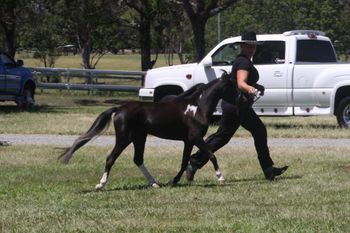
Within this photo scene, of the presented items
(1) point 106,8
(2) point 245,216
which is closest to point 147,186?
(2) point 245,216

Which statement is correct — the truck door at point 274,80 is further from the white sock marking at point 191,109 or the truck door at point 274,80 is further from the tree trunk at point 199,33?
the tree trunk at point 199,33

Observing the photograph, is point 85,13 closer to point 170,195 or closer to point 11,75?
point 11,75

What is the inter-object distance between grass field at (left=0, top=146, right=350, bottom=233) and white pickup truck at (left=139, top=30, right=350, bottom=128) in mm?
4214

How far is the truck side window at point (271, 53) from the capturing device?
17312mm

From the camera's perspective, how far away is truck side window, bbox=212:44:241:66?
1766 cm

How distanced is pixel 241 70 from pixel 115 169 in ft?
8.52

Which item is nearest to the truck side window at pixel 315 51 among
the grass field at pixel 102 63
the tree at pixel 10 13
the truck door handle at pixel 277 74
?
the truck door handle at pixel 277 74

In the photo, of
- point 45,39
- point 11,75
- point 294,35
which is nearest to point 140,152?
point 294,35

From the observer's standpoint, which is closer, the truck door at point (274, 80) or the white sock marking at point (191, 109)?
the white sock marking at point (191, 109)

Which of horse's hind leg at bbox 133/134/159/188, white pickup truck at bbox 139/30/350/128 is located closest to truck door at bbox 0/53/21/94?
white pickup truck at bbox 139/30/350/128

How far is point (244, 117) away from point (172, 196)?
182 cm

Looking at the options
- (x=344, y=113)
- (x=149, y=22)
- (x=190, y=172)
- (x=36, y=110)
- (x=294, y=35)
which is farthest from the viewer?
(x=149, y=22)

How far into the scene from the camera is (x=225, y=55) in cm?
1781

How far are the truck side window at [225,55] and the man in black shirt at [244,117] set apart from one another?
759cm
